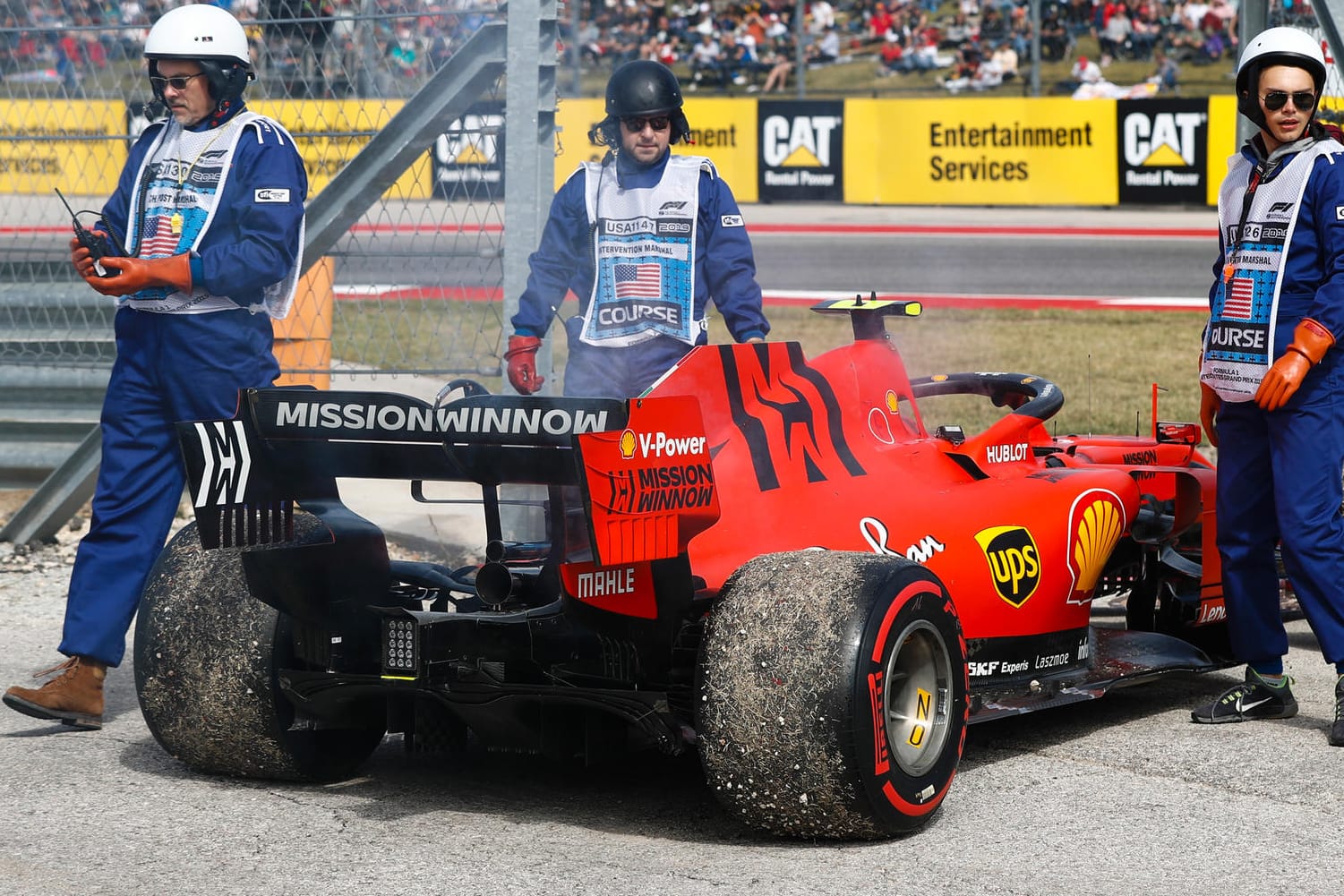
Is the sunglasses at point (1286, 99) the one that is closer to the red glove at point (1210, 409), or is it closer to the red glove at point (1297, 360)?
the red glove at point (1297, 360)

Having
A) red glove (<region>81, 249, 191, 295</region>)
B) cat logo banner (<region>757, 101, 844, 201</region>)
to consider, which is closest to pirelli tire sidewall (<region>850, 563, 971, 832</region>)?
red glove (<region>81, 249, 191, 295</region>)

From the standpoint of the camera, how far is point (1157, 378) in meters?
12.4

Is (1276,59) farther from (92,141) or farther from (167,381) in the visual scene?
(92,141)

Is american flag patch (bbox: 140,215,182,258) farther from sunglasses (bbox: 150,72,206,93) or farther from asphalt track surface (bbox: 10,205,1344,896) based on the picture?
asphalt track surface (bbox: 10,205,1344,896)

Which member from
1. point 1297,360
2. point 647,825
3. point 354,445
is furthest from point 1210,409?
point 354,445

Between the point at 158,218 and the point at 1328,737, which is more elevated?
the point at 158,218

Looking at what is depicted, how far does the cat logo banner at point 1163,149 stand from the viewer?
23.5 meters

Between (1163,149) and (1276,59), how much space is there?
18799mm

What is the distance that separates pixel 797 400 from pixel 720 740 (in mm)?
1128

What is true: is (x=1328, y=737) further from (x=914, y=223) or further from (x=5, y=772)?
(x=914, y=223)

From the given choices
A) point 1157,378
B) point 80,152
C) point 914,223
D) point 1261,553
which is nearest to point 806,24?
point 914,223

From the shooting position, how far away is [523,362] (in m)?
6.37

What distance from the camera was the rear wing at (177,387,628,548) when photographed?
13.9 ft

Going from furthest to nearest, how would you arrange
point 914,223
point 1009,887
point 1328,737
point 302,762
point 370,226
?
point 914,223 → point 370,226 → point 1328,737 → point 302,762 → point 1009,887
